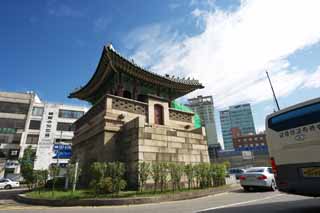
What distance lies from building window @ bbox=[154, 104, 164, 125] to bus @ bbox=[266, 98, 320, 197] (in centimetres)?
953

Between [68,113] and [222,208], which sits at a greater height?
[68,113]

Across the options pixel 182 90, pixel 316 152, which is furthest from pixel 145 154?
pixel 182 90

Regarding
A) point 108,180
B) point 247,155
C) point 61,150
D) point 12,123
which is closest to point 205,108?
point 247,155

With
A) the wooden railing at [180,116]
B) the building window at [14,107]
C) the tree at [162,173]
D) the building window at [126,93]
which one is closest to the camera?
the tree at [162,173]

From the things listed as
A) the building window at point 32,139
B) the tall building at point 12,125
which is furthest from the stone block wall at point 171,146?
the building window at point 32,139

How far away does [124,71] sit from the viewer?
48.3 feet

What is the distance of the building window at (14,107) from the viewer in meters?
37.5

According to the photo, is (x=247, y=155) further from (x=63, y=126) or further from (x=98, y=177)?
(x=63, y=126)

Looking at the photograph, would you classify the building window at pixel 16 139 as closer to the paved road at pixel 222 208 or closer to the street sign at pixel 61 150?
the street sign at pixel 61 150

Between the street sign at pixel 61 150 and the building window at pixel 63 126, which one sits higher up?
the building window at pixel 63 126

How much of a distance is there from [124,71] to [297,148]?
1221cm

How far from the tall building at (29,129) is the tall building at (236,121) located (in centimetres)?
10456

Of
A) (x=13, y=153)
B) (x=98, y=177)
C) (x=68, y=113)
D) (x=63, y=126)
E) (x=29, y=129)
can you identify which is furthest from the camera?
(x=68, y=113)

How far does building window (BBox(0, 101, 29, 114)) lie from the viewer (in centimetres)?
3753
